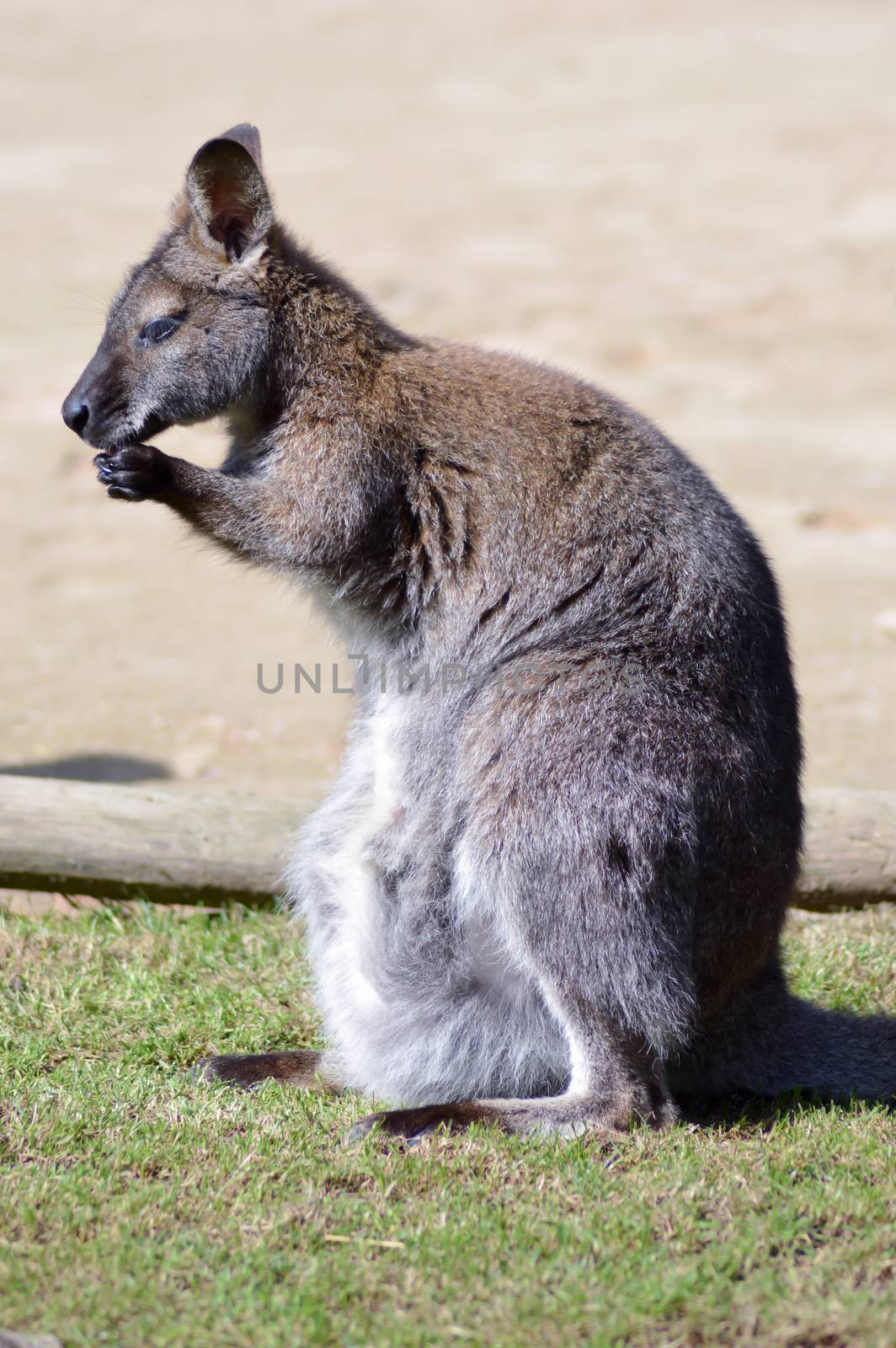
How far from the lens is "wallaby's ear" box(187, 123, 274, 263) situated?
4137 mm

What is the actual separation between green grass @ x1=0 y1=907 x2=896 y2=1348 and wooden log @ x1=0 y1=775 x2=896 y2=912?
0.77 metres

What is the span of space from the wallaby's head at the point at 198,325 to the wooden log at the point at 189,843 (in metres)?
1.44

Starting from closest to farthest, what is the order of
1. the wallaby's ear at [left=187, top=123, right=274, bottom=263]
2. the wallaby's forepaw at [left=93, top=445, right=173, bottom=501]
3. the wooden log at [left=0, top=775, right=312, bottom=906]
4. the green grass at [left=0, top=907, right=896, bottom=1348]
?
the green grass at [left=0, top=907, right=896, bottom=1348] < the wallaby's forepaw at [left=93, top=445, right=173, bottom=501] < the wallaby's ear at [left=187, top=123, right=274, bottom=263] < the wooden log at [left=0, top=775, right=312, bottom=906]

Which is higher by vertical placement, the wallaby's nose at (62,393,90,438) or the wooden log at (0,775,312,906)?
the wallaby's nose at (62,393,90,438)

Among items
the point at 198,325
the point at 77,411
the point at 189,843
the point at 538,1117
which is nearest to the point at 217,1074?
the point at 538,1117

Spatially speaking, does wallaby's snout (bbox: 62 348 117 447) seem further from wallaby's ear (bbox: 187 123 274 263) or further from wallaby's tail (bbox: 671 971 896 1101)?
wallaby's tail (bbox: 671 971 896 1101)

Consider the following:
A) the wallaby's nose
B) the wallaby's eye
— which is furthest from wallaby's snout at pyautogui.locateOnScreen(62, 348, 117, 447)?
the wallaby's eye

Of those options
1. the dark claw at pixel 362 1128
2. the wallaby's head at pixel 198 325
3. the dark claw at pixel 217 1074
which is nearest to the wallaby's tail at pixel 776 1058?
the dark claw at pixel 362 1128

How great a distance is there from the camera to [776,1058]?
13.3ft

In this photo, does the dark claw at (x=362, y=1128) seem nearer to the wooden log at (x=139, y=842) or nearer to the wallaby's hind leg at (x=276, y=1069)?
the wallaby's hind leg at (x=276, y=1069)

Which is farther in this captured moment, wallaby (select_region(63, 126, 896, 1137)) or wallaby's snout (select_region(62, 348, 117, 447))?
wallaby's snout (select_region(62, 348, 117, 447))

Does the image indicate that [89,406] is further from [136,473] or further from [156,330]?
[136,473]

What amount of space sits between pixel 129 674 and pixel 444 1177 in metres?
5.09

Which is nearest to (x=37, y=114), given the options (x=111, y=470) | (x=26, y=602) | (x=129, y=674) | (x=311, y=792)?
(x=26, y=602)
